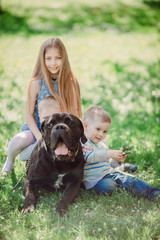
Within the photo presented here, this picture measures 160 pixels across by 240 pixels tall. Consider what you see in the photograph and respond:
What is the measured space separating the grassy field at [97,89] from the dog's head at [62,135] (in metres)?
0.60

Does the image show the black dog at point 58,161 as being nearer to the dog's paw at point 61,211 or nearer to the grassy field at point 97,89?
the dog's paw at point 61,211

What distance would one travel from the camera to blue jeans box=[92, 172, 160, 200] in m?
3.62

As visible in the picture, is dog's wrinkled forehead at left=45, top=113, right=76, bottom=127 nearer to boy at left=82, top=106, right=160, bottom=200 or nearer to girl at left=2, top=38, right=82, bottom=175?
boy at left=82, top=106, right=160, bottom=200

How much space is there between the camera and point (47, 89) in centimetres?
433

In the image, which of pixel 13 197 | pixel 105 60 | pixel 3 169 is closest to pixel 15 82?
pixel 105 60

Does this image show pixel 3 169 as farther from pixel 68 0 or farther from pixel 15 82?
pixel 68 0

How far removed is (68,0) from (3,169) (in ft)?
57.7

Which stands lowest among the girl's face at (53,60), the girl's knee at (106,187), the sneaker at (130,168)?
the sneaker at (130,168)

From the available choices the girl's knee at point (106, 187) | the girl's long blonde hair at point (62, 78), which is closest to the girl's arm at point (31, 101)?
the girl's long blonde hair at point (62, 78)

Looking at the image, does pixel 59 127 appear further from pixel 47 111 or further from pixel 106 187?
pixel 106 187

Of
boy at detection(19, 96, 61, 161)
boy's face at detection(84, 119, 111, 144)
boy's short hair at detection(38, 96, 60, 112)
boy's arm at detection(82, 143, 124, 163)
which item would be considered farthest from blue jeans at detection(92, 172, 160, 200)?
boy's short hair at detection(38, 96, 60, 112)

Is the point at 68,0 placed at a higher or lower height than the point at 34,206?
higher

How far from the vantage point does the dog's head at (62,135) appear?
131 inches

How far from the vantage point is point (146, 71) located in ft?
30.6
